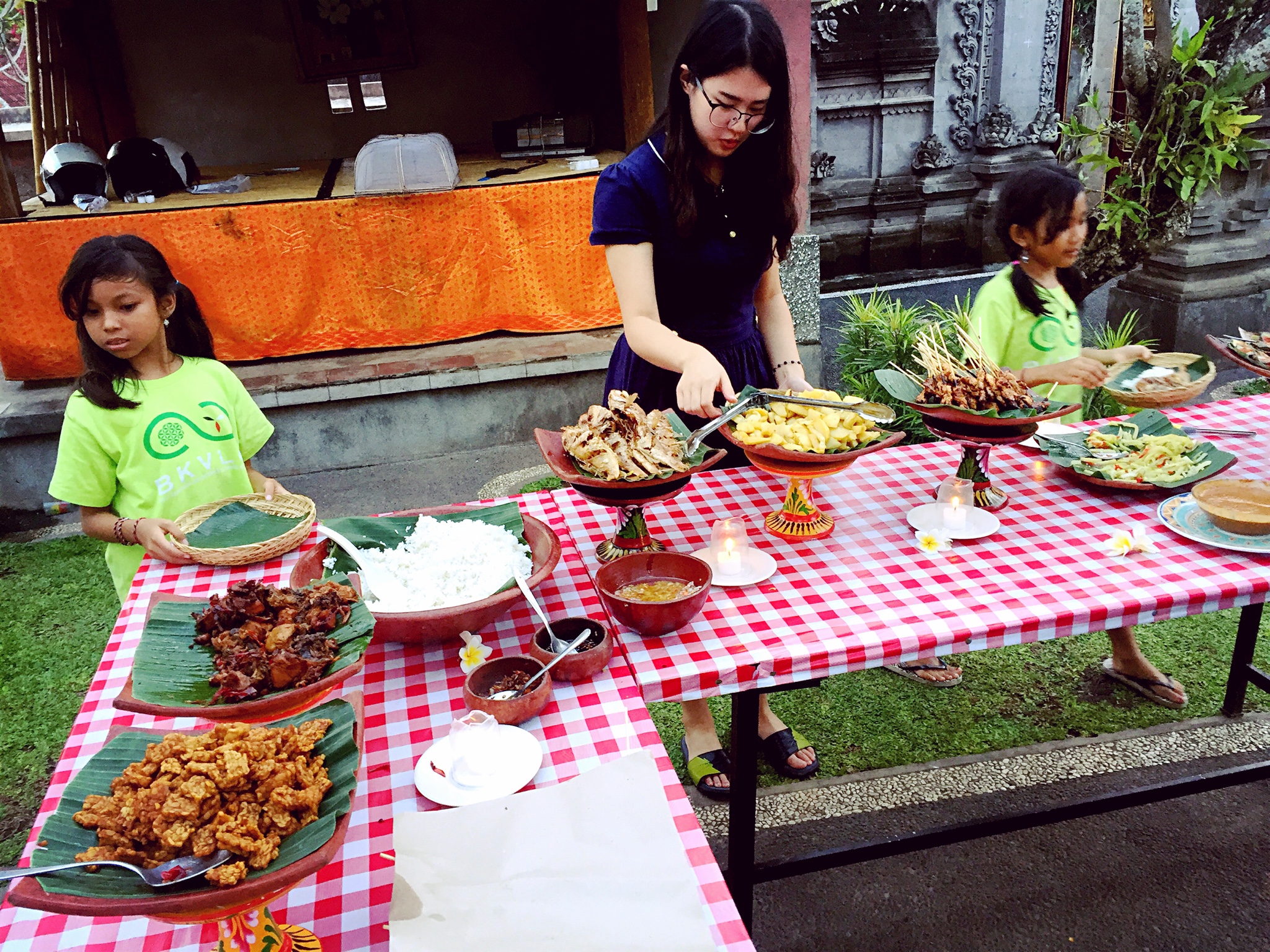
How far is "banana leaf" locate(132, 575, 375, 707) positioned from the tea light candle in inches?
59.1

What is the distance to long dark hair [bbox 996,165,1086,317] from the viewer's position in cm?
325

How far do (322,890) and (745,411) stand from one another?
63.8 inches

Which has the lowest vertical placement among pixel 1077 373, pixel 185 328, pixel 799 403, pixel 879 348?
pixel 879 348

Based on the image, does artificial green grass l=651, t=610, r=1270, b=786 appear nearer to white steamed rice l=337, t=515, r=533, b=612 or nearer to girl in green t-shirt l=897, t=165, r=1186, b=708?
girl in green t-shirt l=897, t=165, r=1186, b=708

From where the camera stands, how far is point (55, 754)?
344 centimetres

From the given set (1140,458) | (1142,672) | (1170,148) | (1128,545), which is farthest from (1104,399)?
(1128,545)

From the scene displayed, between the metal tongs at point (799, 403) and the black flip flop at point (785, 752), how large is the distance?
Answer: 1.35 meters

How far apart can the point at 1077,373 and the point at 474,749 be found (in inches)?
94.8

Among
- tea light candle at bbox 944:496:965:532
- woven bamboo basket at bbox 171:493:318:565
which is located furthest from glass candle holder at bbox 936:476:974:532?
woven bamboo basket at bbox 171:493:318:565

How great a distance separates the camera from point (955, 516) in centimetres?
235

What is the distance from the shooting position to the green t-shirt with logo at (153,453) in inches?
104

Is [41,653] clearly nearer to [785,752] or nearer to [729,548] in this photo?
[785,752]

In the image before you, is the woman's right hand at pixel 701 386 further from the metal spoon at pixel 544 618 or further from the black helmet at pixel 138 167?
the black helmet at pixel 138 167

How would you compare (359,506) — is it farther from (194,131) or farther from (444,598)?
(194,131)
